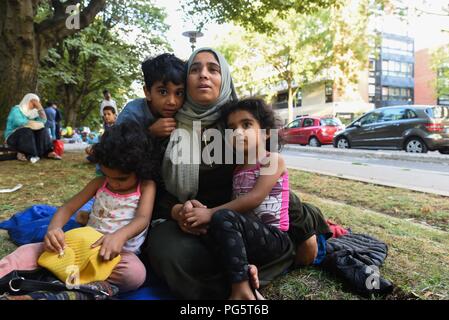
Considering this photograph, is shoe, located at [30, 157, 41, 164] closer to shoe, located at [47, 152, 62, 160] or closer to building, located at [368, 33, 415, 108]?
shoe, located at [47, 152, 62, 160]

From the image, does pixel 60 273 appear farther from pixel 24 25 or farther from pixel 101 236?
pixel 24 25

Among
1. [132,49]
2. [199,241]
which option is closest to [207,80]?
→ [199,241]

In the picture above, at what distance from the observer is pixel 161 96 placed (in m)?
2.23

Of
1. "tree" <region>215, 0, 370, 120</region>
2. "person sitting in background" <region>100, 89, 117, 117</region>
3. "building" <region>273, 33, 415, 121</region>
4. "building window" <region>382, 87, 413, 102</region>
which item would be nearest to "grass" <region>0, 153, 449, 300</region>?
"person sitting in background" <region>100, 89, 117, 117</region>

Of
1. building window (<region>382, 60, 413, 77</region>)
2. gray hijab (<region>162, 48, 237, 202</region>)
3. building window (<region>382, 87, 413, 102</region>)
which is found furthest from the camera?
building window (<region>382, 60, 413, 77</region>)

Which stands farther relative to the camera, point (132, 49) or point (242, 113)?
point (132, 49)

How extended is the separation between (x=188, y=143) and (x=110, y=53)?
12734 mm

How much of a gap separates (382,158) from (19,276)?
10225 millimetres

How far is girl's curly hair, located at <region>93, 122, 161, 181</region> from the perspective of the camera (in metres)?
1.99

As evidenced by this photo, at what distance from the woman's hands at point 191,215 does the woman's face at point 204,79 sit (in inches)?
25.8

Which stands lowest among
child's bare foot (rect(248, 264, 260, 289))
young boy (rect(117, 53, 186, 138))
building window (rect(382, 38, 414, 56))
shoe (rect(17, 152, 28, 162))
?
child's bare foot (rect(248, 264, 260, 289))

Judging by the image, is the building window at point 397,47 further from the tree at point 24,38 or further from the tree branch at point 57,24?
the tree at point 24,38

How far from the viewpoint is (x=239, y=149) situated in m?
2.10

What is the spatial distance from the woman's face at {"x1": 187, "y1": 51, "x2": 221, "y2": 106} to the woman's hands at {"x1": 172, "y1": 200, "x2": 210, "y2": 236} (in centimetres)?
65
